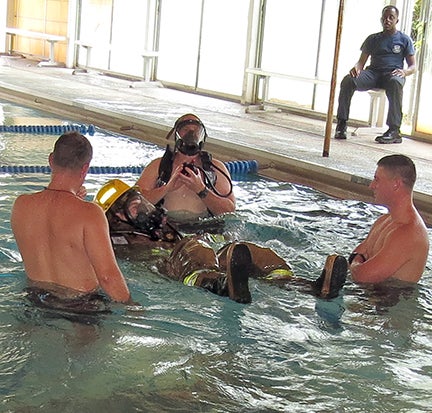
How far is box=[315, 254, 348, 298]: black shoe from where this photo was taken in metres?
4.62

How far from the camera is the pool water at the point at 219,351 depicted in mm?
3674

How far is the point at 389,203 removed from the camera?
496 centimetres

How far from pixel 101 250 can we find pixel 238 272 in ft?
2.50

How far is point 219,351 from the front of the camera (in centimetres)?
420

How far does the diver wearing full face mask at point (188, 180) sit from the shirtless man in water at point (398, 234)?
1.60 meters

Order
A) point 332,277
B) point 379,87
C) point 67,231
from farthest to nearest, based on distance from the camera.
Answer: point 379,87 → point 332,277 → point 67,231

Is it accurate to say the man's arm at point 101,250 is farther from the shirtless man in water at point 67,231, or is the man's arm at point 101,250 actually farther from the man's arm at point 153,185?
the man's arm at point 153,185

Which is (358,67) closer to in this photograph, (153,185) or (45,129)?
(45,129)

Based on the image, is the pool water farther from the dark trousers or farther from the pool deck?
the dark trousers

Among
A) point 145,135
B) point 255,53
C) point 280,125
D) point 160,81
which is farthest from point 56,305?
point 160,81

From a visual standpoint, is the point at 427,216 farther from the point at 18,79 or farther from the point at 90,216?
the point at 18,79

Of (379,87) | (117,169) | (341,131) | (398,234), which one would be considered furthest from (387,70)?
(398,234)

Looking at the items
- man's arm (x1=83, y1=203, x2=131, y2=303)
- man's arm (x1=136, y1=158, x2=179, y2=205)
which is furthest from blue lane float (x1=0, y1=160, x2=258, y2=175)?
man's arm (x1=83, y1=203, x2=131, y2=303)

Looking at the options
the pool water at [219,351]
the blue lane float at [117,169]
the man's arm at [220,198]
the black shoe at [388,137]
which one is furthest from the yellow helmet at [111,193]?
the black shoe at [388,137]
